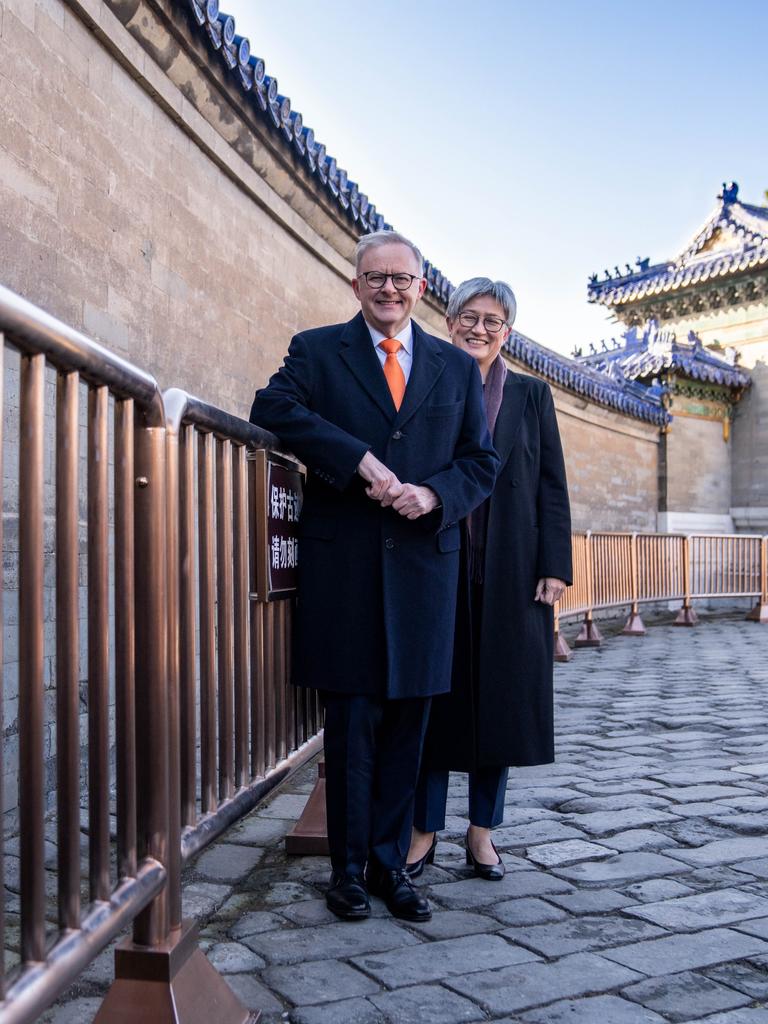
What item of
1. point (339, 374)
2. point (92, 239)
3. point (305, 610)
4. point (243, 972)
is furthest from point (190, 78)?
point (243, 972)

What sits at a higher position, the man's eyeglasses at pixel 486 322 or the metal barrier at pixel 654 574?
the man's eyeglasses at pixel 486 322

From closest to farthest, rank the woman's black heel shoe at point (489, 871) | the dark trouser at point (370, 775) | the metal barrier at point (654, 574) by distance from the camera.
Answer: the dark trouser at point (370, 775) < the woman's black heel shoe at point (489, 871) < the metal barrier at point (654, 574)

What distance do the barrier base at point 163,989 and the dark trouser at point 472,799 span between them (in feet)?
4.09

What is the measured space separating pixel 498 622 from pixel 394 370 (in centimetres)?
88

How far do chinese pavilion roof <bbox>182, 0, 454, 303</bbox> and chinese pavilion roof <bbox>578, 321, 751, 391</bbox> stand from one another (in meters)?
10.2

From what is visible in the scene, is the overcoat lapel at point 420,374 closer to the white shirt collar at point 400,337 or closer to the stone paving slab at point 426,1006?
the white shirt collar at point 400,337

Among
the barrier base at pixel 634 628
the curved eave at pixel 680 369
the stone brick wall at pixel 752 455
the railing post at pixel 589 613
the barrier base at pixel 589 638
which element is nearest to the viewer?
the railing post at pixel 589 613

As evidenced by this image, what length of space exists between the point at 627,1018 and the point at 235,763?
3.42 ft

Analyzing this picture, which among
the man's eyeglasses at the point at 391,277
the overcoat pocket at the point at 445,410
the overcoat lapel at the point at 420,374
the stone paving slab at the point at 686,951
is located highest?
the man's eyeglasses at the point at 391,277

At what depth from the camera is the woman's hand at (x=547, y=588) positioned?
3.34 m

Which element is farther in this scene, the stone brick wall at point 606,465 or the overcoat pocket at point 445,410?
the stone brick wall at point 606,465

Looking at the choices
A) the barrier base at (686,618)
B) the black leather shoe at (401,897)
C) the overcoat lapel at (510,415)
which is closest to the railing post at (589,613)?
the barrier base at (686,618)

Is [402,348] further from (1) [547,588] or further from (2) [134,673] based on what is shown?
(2) [134,673]

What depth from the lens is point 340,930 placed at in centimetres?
272
